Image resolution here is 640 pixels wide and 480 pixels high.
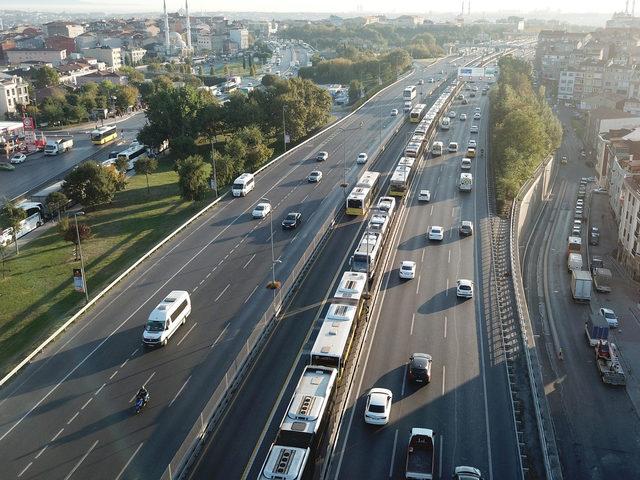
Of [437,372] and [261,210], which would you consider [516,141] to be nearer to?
[261,210]

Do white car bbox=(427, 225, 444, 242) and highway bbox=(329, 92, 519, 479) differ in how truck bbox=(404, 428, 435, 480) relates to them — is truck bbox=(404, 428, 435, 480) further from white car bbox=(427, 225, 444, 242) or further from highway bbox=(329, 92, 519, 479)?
white car bbox=(427, 225, 444, 242)

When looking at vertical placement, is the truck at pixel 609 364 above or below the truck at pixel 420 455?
below

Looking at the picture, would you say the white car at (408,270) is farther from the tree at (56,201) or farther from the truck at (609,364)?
the tree at (56,201)

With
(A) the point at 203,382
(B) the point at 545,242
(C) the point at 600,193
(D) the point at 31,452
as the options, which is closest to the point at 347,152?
(B) the point at 545,242

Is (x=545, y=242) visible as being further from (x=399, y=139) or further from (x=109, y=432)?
(x=109, y=432)

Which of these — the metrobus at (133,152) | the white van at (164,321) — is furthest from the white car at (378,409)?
the metrobus at (133,152)

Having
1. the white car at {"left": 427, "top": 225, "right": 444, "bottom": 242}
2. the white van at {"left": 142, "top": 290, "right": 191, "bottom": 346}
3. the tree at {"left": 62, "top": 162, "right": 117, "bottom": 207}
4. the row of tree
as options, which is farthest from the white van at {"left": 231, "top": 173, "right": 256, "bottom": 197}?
the white van at {"left": 142, "top": 290, "right": 191, "bottom": 346}
